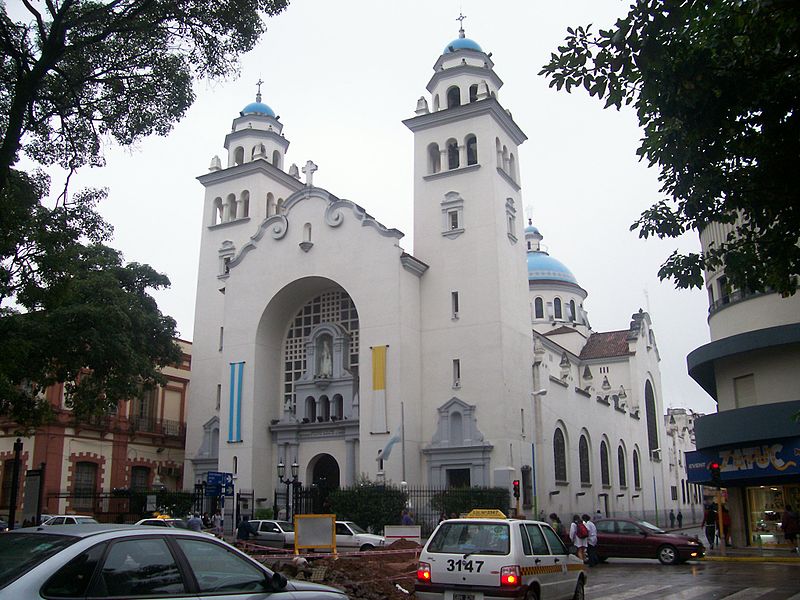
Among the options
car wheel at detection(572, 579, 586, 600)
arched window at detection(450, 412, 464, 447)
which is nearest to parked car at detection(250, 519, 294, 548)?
arched window at detection(450, 412, 464, 447)

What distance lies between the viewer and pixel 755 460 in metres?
28.4

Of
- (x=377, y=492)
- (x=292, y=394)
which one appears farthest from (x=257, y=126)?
(x=377, y=492)

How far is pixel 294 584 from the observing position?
7543 mm

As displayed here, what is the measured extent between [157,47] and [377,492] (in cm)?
2220

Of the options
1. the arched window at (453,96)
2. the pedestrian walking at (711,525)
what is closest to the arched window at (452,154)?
the arched window at (453,96)

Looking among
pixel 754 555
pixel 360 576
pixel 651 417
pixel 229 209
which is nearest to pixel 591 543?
pixel 754 555

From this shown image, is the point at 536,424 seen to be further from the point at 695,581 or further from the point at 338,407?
the point at 695,581

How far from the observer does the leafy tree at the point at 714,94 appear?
9609mm

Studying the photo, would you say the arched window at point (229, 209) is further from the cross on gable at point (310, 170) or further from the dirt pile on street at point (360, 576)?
the dirt pile on street at point (360, 576)

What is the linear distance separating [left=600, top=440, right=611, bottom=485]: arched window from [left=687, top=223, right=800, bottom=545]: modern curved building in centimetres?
1881

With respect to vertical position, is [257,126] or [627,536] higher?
[257,126]

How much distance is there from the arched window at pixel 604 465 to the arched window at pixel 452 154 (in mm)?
21465

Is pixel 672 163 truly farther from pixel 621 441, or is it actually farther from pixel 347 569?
pixel 621 441

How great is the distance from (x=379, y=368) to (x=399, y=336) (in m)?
1.75
